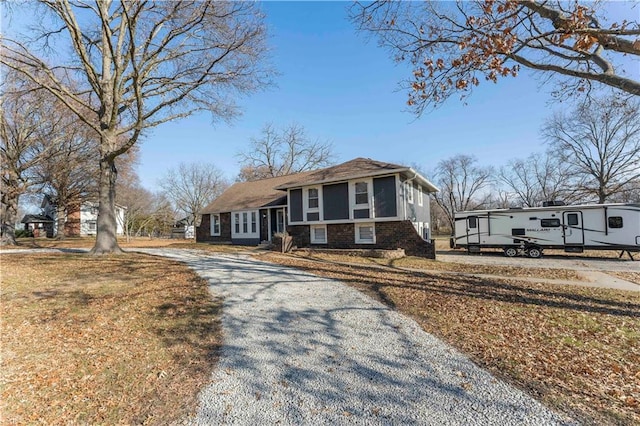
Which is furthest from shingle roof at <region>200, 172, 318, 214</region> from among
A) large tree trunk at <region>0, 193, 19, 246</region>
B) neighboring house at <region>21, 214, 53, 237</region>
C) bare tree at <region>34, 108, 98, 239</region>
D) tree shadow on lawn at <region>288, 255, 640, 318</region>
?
neighboring house at <region>21, 214, 53, 237</region>

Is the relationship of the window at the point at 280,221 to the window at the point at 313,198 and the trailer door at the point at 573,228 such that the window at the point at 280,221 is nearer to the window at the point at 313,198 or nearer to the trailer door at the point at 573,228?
the window at the point at 313,198

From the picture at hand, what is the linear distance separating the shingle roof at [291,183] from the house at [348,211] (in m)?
0.05

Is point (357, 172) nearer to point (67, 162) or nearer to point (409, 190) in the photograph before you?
point (409, 190)

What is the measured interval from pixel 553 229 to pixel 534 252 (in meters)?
1.58

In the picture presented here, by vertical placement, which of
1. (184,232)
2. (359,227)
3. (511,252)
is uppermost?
(359,227)

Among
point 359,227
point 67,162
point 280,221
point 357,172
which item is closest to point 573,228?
point 359,227

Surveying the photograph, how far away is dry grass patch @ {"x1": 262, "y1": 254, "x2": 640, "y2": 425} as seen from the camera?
3.15 m

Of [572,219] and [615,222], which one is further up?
[572,219]

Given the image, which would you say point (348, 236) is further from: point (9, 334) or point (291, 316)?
point (9, 334)

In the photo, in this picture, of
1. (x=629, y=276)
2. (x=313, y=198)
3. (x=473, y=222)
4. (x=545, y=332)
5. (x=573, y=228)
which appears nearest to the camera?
(x=545, y=332)

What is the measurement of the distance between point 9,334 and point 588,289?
12.4 meters

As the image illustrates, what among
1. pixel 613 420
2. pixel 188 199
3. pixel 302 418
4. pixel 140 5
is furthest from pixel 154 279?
pixel 188 199

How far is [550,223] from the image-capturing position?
1655 centimetres

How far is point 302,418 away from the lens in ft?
9.38
